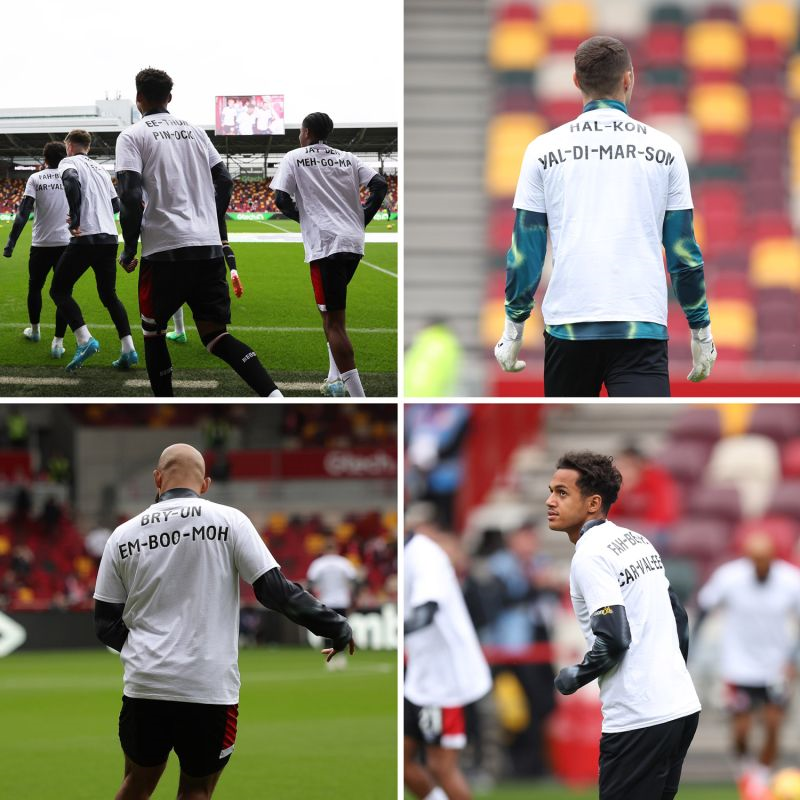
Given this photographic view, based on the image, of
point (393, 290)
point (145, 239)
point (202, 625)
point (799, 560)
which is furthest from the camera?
point (393, 290)

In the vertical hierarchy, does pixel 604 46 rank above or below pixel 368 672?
above

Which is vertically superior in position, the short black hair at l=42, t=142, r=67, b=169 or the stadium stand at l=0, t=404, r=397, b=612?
the short black hair at l=42, t=142, r=67, b=169

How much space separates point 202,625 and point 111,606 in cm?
30

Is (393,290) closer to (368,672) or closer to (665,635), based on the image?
(368,672)

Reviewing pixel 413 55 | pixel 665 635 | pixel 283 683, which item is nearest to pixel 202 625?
pixel 665 635

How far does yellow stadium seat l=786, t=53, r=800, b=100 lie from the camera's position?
43.7 feet

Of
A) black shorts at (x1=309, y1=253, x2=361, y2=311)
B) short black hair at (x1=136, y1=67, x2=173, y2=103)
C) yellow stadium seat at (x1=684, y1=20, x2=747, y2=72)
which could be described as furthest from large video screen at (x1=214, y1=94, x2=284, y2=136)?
yellow stadium seat at (x1=684, y1=20, x2=747, y2=72)

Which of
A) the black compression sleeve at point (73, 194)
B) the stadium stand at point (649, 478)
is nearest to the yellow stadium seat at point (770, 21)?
the stadium stand at point (649, 478)

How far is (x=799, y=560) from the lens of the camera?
428 inches

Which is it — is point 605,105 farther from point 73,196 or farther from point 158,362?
point 73,196

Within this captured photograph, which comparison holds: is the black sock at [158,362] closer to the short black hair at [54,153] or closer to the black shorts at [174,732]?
the black shorts at [174,732]

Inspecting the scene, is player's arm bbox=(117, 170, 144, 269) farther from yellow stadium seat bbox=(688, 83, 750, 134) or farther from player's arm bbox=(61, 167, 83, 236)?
yellow stadium seat bbox=(688, 83, 750, 134)

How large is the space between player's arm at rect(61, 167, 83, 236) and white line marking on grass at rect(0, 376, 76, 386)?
87 centimetres

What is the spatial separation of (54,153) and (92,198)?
701 millimetres
